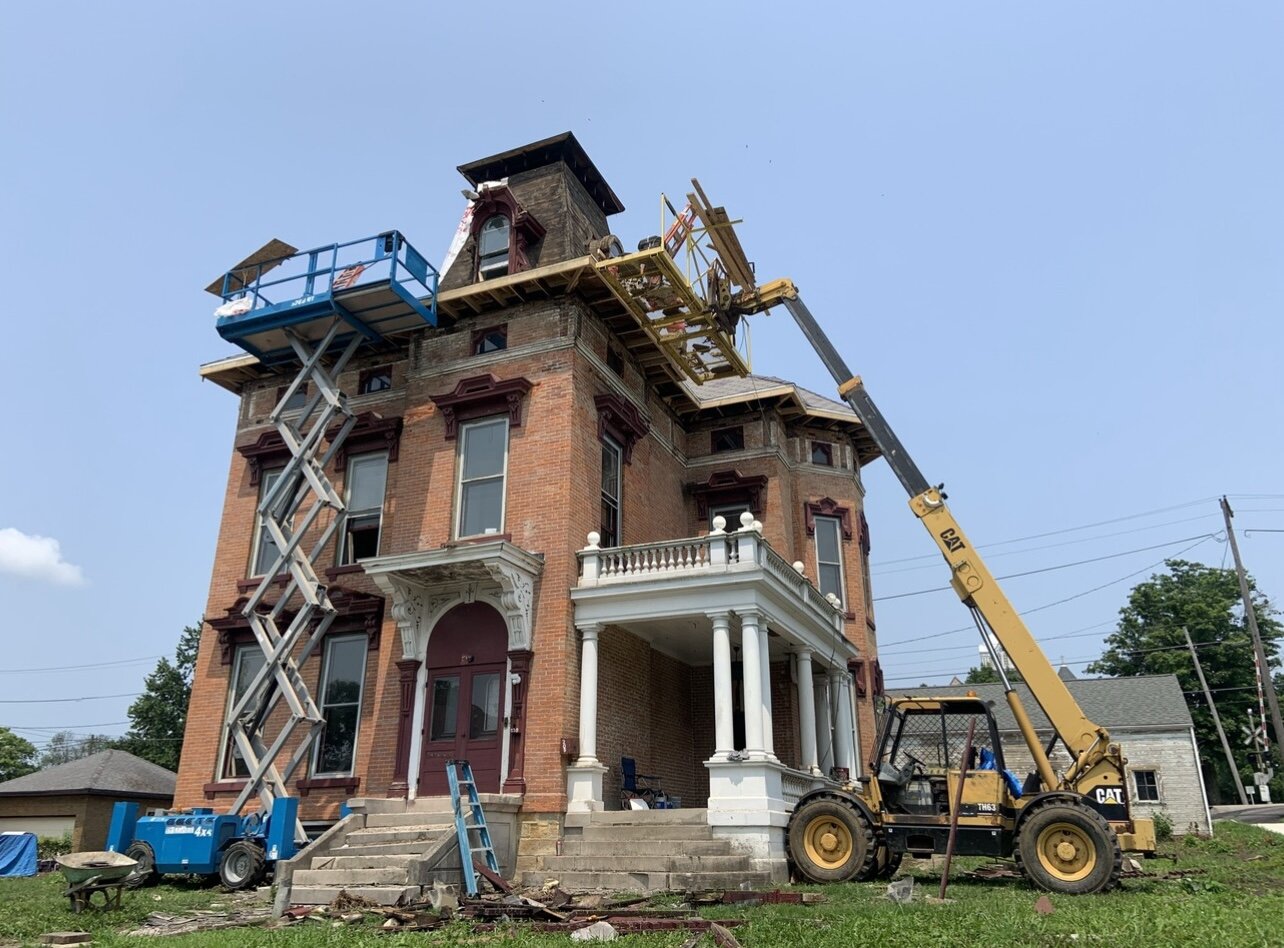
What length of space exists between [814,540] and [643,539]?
543cm

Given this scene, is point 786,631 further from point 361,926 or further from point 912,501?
point 361,926

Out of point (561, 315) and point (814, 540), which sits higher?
point (561, 315)

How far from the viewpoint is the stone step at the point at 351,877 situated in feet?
40.8

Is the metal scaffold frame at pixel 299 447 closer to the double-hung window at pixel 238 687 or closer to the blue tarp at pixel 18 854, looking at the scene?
the double-hung window at pixel 238 687

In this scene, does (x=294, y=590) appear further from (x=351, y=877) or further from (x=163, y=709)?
(x=163, y=709)

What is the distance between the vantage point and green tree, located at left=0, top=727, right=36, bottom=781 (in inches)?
2371

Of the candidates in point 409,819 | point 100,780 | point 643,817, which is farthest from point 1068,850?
point 100,780

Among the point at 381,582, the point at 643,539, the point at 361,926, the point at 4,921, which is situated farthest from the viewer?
the point at 643,539

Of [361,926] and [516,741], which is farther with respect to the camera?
[516,741]

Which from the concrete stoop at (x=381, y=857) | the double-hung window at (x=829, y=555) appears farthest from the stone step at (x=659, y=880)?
the double-hung window at (x=829, y=555)

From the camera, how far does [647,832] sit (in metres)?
14.7

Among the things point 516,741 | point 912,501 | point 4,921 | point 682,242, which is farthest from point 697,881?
point 682,242

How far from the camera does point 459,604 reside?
1744 centimetres

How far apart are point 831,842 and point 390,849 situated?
643 centimetres
